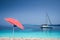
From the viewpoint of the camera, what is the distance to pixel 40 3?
2.89m

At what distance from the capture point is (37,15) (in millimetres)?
2885

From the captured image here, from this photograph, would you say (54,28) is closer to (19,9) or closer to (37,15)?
(37,15)

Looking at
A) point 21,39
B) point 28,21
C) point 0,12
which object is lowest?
point 21,39

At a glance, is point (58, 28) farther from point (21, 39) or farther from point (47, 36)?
point (21, 39)

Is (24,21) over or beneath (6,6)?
beneath

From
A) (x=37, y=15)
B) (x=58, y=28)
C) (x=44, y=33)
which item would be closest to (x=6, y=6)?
(x=37, y=15)

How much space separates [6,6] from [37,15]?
0.64 metres

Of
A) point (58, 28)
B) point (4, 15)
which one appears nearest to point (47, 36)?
point (58, 28)

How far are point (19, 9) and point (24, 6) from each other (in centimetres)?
12

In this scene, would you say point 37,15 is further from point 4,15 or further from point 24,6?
point 4,15

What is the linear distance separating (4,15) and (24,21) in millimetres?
411

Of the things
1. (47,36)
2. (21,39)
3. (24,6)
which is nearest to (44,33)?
(47,36)

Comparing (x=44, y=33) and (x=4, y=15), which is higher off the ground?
(x=4, y=15)

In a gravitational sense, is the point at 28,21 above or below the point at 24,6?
below
